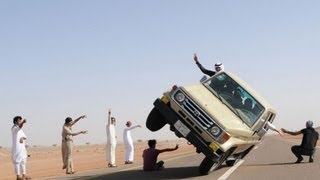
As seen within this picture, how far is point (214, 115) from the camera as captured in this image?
13.2 meters

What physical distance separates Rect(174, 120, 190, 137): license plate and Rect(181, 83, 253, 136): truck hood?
1.97ft

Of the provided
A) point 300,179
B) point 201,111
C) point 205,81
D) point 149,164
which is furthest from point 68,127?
point 300,179

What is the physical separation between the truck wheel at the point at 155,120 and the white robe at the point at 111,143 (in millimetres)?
7267

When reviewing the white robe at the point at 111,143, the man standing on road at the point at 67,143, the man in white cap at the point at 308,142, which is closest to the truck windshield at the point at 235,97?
the man in white cap at the point at 308,142

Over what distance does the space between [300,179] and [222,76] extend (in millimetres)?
3760

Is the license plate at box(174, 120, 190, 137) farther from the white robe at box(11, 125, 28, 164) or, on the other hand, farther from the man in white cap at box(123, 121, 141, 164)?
the man in white cap at box(123, 121, 141, 164)

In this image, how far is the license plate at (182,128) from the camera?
13235 mm

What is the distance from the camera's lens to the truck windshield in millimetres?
14641

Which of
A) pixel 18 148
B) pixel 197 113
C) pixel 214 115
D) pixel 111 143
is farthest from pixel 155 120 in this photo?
pixel 111 143

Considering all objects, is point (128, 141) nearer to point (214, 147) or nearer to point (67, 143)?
point (67, 143)

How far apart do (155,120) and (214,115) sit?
89.9 inches

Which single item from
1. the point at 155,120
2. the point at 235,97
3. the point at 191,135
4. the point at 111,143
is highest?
the point at 235,97

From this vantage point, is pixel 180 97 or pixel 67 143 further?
pixel 67 143

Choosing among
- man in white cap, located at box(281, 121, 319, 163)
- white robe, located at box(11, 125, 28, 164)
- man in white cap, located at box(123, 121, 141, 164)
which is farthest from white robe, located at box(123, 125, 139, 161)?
white robe, located at box(11, 125, 28, 164)
